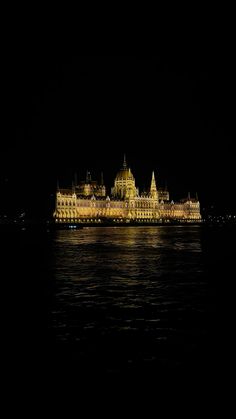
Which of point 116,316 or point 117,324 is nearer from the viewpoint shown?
point 117,324

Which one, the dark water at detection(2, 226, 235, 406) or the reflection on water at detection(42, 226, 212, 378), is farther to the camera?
the reflection on water at detection(42, 226, 212, 378)

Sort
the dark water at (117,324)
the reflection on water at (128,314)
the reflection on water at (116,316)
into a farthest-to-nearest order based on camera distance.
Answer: the reflection on water at (128,314) → the reflection on water at (116,316) → the dark water at (117,324)

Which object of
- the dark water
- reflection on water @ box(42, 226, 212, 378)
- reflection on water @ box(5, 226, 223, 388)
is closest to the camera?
the dark water

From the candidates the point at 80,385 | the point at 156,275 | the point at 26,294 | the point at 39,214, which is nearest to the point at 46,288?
the point at 26,294

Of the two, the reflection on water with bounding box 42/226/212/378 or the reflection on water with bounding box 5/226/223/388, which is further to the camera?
the reflection on water with bounding box 42/226/212/378

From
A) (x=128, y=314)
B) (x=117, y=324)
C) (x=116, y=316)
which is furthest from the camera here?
(x=128, y=314)

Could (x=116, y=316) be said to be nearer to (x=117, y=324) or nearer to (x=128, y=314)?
(x=128, y=314)

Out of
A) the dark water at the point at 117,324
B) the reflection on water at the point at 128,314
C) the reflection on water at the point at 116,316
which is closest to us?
the dark water at the point at 117,324

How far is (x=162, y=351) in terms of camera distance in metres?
13.4

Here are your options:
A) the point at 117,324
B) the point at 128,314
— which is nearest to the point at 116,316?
the point at 128,314

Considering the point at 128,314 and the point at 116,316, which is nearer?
the point at 116,316

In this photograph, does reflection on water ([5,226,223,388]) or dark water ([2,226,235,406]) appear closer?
dark water ([2,226,235,406])

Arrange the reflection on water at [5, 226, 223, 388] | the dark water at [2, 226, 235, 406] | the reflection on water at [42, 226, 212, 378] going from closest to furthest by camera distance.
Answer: the dark water at [2, 226, 235, 406]
the reflection on water at [5, 226, 223, 388]
the reflection on water at [42, 226, 212, 378]

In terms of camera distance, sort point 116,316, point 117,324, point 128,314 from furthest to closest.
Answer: point 128,314, point 116,316, point 117,324
